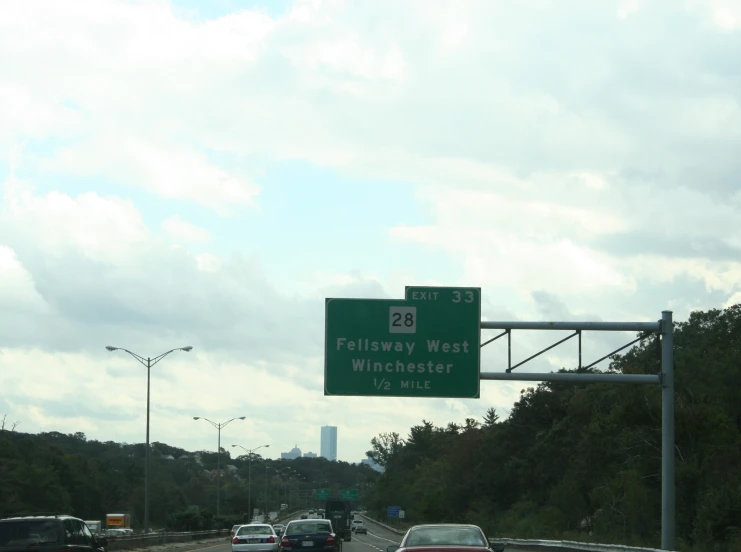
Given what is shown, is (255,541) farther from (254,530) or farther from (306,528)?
(306,528)

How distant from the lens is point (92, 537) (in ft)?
69.1

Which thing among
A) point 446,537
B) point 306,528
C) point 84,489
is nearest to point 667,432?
point 446,537

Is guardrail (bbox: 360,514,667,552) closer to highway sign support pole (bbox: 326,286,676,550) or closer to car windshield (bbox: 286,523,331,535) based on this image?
highway sign support pole (bbox: 326,286,676,550)

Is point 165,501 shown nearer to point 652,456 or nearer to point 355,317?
point 652,456

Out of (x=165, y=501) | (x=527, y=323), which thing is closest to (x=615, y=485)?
(x=527, y=323)

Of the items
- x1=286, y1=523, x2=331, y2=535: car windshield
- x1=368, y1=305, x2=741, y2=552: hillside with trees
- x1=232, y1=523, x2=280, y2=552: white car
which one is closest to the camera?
x1=286, y1=523, x2=331, y2=535: car windshield

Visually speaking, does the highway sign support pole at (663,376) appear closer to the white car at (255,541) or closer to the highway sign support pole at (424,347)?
the highway sign support pole at (424,347)

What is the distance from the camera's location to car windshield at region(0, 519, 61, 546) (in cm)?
1862

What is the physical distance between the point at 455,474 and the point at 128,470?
58899 millimetres

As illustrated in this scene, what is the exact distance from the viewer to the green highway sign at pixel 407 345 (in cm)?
2389

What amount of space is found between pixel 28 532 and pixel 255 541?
18733mm

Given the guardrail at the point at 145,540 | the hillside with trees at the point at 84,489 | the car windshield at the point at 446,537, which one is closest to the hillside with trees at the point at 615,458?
the car windshield at the point at 446,537

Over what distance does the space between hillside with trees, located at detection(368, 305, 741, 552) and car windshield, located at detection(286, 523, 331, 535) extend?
10.9 meters

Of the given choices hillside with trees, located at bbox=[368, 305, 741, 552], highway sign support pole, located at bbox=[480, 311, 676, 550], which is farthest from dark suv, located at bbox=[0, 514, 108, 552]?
hillside with trees, located at bbox=[368, 305, 741, 552]
